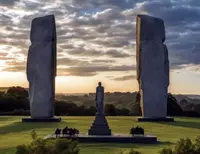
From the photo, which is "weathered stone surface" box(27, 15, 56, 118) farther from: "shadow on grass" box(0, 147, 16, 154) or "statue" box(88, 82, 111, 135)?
"shadow on grass" box(0, 147, 16, 154)

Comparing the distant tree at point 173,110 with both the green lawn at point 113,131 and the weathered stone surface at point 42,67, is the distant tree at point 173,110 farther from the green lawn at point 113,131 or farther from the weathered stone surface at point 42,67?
the weathered stone surface at point 42,67

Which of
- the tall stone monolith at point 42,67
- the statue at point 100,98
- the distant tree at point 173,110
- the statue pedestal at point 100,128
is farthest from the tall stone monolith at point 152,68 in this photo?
the statue pedestal at point 100,128

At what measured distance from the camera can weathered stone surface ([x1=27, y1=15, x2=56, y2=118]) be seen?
3002 cm

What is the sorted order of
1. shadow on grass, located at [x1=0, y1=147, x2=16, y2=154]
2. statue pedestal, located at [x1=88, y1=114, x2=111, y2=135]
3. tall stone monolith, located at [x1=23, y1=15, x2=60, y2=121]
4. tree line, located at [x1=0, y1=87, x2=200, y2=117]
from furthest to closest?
tree line, located at [x1=0, y1=87, x2=200, y2=117]
tall stone monolith, located at [x1=23, y1=15, x2=60, y2=121]
statue pedestal, located at [x1=88, y1=114, x2=111, y2=135]
shadow on grass, located at [x1=0, y1=147, x2=16, y2=154]

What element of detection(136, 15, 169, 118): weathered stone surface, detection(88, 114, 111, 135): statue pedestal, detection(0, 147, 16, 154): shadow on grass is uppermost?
detection(136, 15, 169, 118): weathered stone surface

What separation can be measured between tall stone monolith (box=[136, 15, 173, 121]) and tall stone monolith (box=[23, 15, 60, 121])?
19.8 ft

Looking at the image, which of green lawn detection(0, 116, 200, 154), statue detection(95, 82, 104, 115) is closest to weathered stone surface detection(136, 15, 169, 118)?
green lawn detection(0, 116, 200, 154)

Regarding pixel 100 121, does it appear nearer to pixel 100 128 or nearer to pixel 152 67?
pixel 100 128

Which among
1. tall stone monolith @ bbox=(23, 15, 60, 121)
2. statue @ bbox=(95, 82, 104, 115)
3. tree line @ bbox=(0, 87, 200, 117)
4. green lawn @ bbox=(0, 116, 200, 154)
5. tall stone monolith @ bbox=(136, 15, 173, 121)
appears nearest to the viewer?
green lawn @ bbox=(0, 116, 200, 154)

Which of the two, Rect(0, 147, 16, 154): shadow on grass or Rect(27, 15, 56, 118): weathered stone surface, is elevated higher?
Rect(27, 15, 56, 118): weathered stone surface

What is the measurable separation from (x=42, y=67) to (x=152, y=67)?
24.4ft

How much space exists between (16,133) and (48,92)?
8.12 meters

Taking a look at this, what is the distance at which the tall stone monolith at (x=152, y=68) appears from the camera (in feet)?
99.0

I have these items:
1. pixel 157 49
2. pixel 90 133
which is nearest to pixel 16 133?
pixel 90 133
